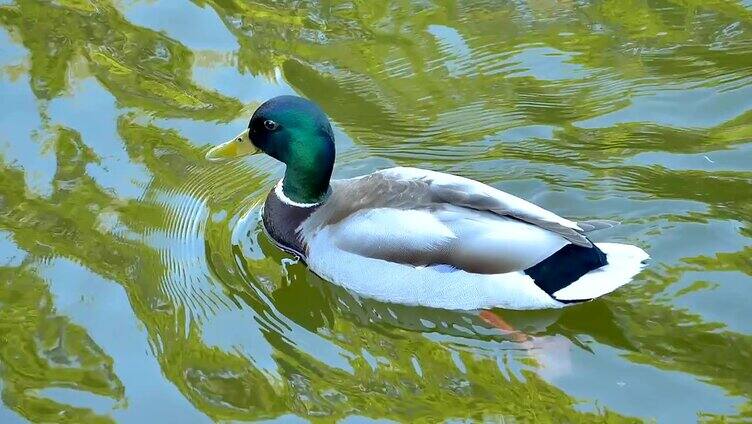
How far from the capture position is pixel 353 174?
21.8 feet

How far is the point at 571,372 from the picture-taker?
5191mm

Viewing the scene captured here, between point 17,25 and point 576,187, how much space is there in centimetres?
395

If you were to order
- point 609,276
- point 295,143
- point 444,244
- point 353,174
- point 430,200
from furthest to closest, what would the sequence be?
point 353,174 < point 295,143 < point 430,200 < point 444,244 < point 609,276

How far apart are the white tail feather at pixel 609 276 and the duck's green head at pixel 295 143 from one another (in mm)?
1421

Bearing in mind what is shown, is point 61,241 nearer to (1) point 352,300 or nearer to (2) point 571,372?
(1) point 352,300

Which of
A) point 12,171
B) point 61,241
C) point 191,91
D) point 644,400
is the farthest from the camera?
point 191,91

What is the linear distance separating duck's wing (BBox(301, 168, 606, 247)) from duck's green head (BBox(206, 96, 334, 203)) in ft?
0.54

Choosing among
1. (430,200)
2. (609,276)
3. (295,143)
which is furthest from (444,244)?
(295,143)

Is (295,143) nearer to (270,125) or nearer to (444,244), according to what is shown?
(270,125)

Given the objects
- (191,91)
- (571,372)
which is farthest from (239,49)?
(571,372)

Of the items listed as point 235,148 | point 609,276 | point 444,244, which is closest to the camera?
point 609,276

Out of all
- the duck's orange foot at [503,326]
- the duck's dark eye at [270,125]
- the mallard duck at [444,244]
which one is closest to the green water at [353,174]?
the duck's orange foot at [503,326]

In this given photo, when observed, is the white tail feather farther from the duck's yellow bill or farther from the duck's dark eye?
the duck's yellow bill

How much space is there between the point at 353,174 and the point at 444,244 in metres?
1.29
